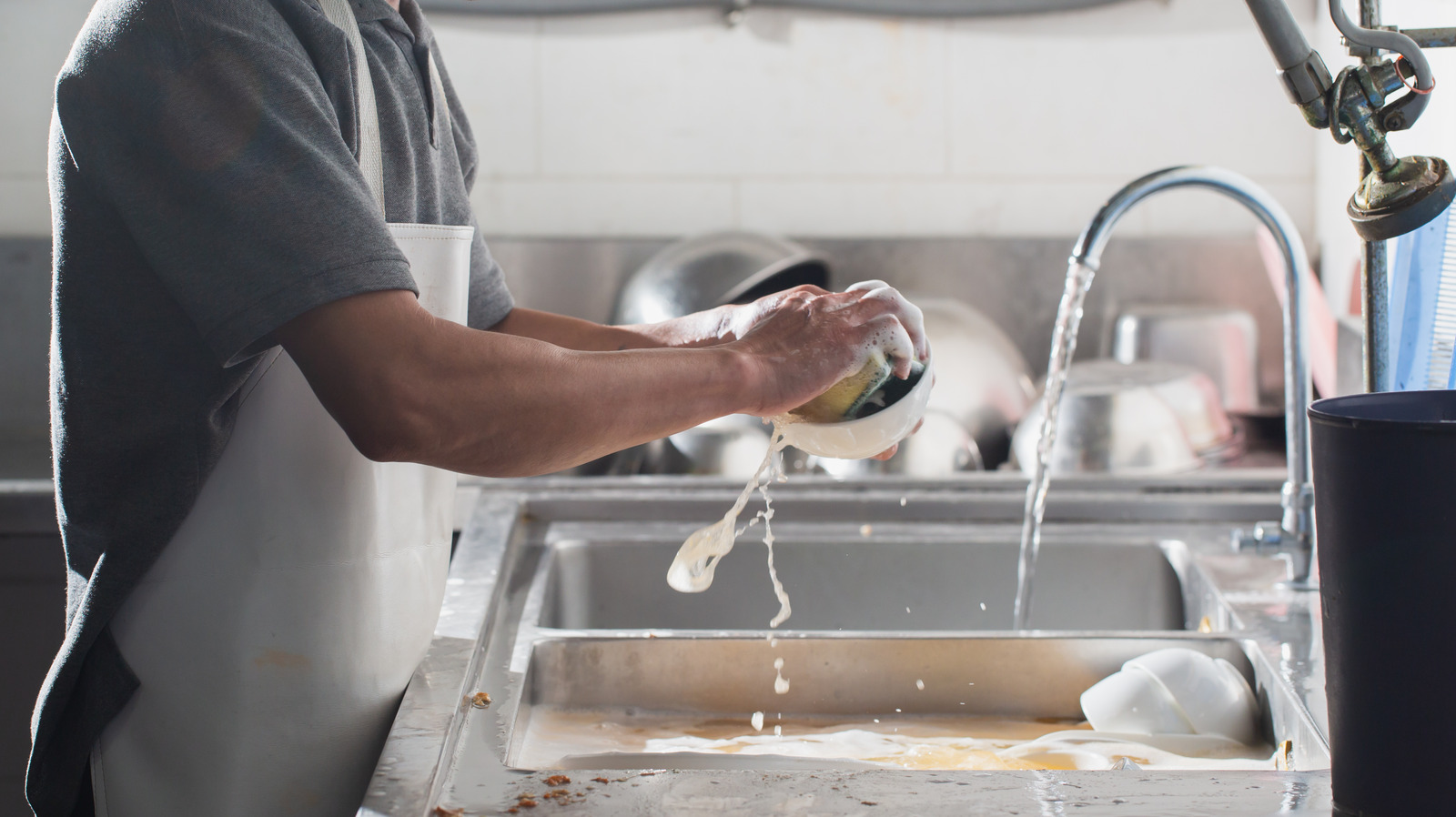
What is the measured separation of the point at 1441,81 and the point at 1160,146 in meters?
1.24

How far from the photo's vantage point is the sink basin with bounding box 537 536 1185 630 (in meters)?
1.44

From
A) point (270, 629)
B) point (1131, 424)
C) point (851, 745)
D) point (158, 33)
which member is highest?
point (158, 33)

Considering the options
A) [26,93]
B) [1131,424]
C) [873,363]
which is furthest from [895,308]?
[26,93]

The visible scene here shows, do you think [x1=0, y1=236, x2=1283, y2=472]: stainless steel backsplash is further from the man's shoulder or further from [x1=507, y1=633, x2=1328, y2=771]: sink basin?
the man's shoulder

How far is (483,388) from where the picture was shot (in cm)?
72

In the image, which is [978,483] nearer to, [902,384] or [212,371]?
[902,384]

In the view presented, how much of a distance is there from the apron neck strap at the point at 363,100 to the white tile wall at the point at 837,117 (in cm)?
158

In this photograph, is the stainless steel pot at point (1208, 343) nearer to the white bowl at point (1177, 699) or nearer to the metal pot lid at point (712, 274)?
the metal pot lid at point (712, 274)

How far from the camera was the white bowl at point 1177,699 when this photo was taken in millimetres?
1004

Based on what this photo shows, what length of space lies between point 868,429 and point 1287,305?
23.8 inches

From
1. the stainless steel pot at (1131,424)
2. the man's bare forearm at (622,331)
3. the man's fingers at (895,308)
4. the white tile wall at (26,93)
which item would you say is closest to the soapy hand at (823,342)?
the man's fingers at (895,308)

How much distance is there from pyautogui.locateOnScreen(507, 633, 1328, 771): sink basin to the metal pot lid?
3.11 ft

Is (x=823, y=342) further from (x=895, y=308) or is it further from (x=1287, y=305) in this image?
(x=1287, y=305)

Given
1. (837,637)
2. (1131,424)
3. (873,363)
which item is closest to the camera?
(873,363)
